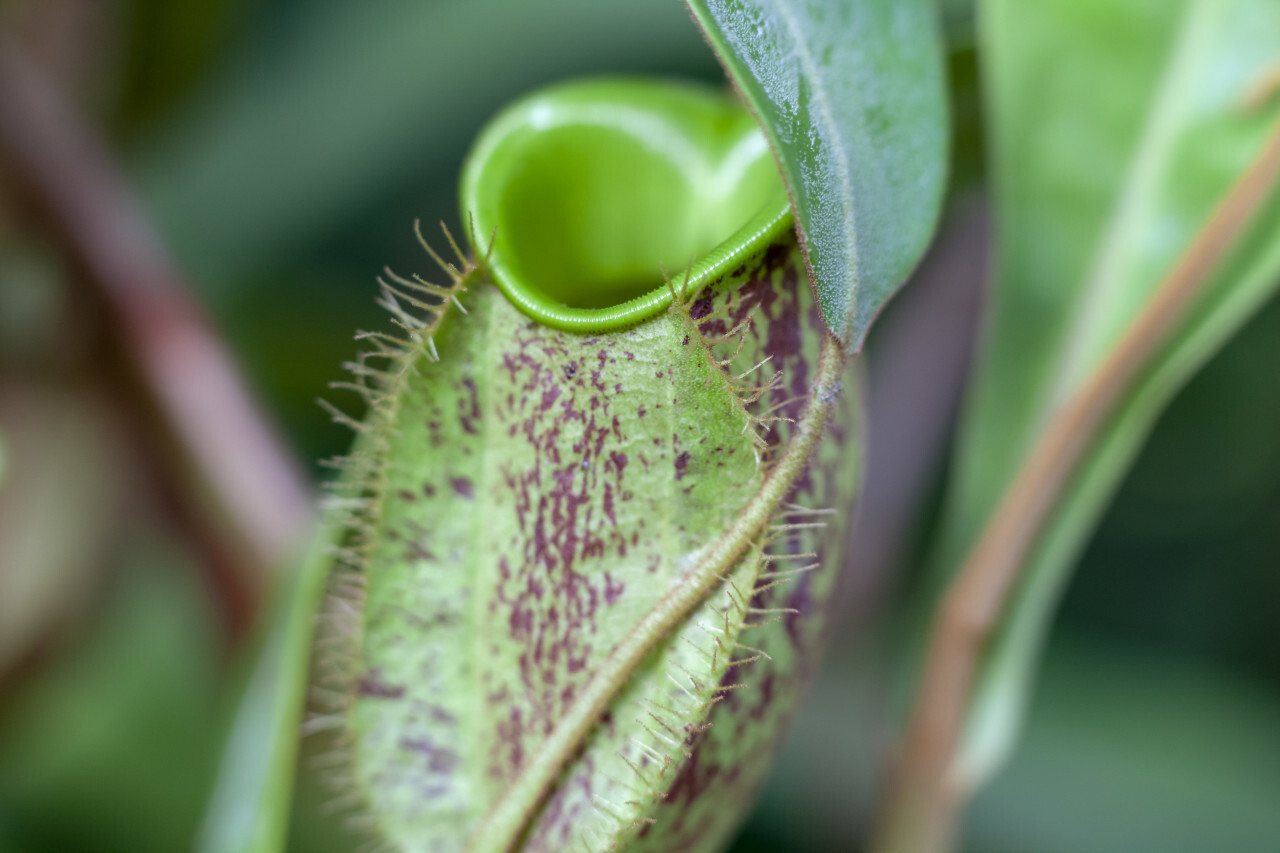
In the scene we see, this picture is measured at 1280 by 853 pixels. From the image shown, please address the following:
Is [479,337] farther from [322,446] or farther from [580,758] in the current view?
[322,446]

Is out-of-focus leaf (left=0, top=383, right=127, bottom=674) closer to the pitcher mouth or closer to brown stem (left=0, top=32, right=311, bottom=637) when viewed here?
brown stem (left=0, top=32, right=311, bottom=637)

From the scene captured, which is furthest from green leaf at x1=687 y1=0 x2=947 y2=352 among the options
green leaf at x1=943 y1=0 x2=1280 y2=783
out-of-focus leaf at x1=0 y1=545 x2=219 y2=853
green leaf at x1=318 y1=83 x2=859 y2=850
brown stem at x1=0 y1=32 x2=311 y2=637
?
out-of-focus leaf at x1=0 y1=545 x2=219 y2=853

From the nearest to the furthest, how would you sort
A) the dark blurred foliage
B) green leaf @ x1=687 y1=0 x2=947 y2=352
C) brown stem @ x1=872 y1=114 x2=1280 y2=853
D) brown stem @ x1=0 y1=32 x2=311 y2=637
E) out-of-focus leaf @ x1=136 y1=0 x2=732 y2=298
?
green leaf @ x1=687 y1=0 x2=947 y2=352 < brown stem @ x1=872 y1=114 x2=1280 y2=853 < brown stem @ x1=0 y1=32 x2=311 y2=637 < the dark blurred foliage < out-of-focus leaf @ x1=136 y1=0 x2=732 y2=298

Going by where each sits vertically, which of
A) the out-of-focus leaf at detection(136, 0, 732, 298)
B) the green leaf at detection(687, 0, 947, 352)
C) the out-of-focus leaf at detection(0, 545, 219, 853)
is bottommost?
the out-of-focus leaf at detection(0, 545, 219, 853)

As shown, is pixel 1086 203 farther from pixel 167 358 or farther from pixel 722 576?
pixel 167 358

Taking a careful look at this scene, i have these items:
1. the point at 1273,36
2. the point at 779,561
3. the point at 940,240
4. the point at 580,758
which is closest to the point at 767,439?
the point at 779,561

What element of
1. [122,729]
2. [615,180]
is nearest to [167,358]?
[122,729]
